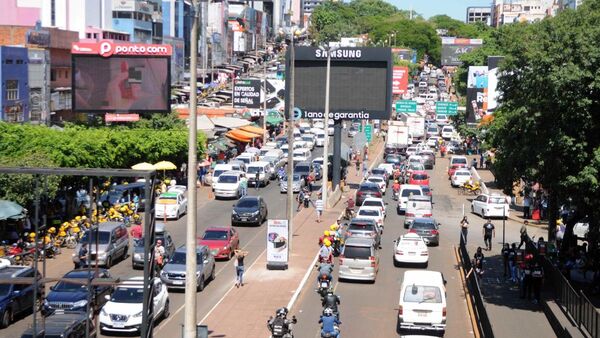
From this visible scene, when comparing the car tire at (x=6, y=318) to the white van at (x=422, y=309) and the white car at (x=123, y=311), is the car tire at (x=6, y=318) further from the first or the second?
the white van at (x=422, y=309)

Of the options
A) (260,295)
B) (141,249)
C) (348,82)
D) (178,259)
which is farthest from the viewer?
(348,82)

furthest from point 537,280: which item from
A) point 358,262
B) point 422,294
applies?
point 358,262

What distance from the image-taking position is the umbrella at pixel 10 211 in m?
27.8

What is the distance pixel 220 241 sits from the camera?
128ft

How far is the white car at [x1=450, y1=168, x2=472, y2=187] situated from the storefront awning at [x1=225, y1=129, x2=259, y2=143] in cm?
1993

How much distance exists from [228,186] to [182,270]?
2424 cm

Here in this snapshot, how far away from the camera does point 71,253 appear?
3195cm

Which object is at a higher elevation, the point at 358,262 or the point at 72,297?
the point at 72,297

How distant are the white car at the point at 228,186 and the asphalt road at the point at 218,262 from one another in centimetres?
49

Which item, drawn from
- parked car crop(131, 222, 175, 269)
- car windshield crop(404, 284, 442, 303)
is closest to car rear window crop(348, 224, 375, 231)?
parked car crop(131, 222, 175, 269)

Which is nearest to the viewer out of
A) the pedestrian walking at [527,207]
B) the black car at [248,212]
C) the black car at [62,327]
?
the black car at [62,327]

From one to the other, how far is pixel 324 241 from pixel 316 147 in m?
55.5

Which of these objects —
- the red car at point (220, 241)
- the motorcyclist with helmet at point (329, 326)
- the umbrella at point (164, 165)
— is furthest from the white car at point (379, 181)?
the motorcyclist with helmet at point (329, 326)

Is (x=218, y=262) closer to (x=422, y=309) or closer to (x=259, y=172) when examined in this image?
(x=422, y=309)
